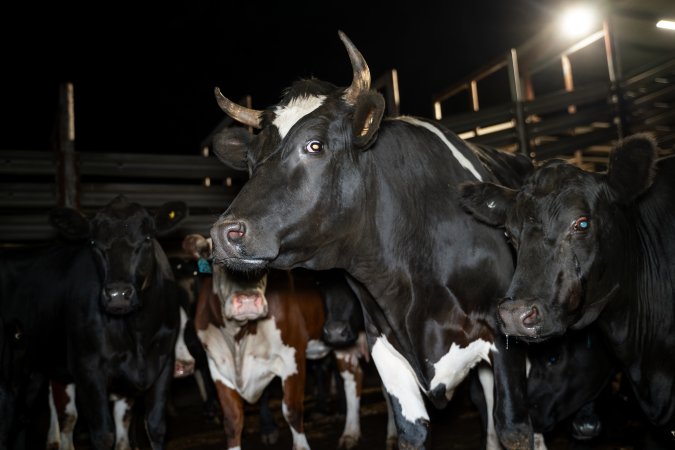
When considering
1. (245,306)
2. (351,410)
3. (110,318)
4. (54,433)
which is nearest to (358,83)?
(245,306)

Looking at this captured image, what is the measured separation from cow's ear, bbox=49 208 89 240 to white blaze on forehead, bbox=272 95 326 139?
131 inches

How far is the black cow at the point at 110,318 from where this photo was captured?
5.44 metres

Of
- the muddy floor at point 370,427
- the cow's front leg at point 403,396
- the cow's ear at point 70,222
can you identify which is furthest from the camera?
the cow's ear at point 70,222

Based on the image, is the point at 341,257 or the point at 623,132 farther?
the point at 623,132

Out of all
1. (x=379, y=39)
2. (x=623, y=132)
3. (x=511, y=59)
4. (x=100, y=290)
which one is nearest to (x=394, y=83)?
(x=511, y=59)

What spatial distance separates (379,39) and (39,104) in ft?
30.6

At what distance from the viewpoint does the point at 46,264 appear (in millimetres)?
6789

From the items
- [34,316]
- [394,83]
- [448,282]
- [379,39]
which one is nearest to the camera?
[448,282]

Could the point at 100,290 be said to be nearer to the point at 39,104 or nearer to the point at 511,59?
the point at 511,59

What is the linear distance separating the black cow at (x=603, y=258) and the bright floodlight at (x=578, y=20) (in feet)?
24.7

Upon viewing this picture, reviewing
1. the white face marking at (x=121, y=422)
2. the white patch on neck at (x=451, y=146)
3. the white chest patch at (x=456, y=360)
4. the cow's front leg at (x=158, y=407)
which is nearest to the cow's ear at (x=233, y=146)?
the white patch on neck at (x=451, y=146)

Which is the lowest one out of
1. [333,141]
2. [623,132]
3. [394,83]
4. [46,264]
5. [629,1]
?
[46,264]

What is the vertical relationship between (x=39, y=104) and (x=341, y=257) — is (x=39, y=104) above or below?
above

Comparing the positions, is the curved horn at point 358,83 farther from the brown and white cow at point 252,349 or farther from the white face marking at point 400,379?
the brown and white cow at point 252,349
